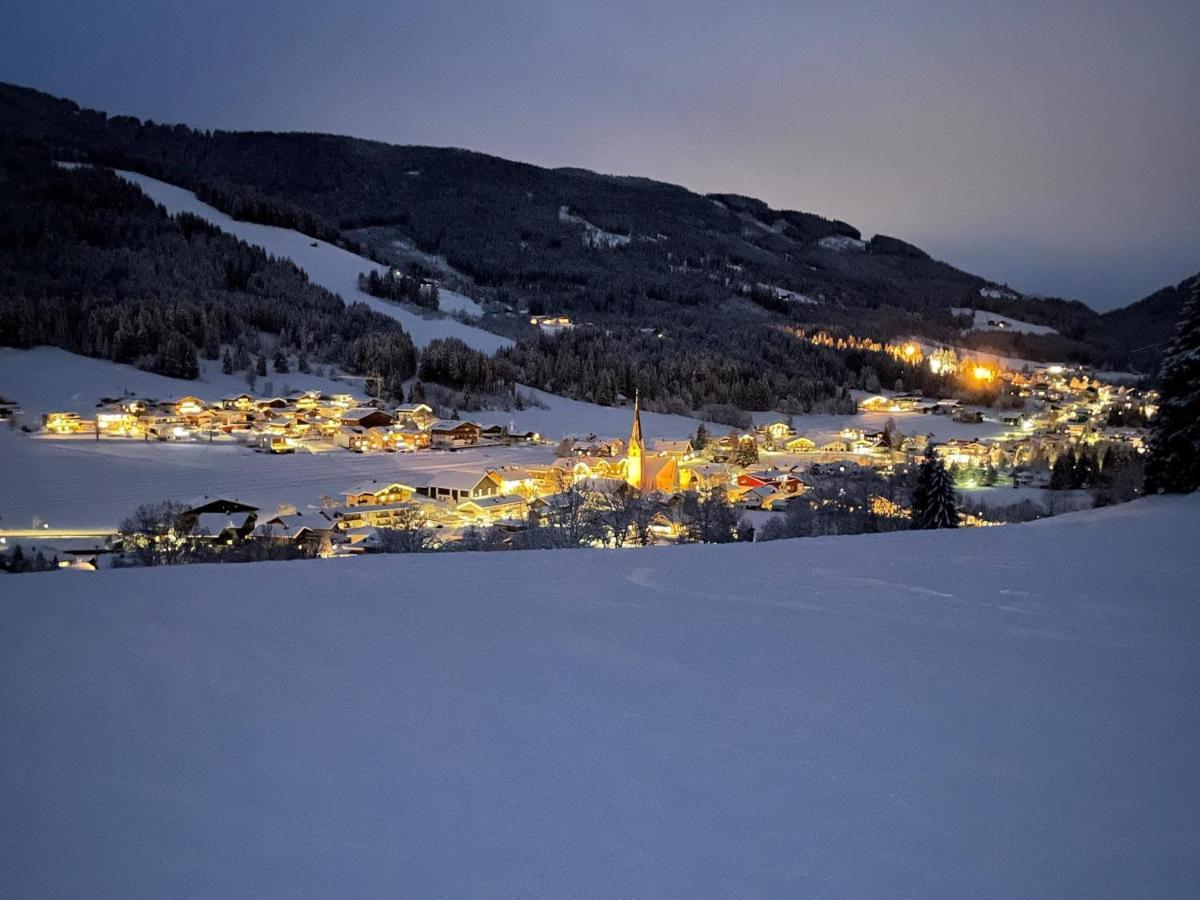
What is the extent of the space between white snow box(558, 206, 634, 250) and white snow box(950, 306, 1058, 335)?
69.1 m

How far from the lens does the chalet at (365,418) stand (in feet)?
132

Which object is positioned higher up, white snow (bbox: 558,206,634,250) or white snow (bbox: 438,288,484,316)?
white snow (bbox: 558,206,634,250)

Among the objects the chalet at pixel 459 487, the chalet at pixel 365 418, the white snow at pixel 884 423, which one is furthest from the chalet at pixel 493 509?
the white snow at pixel 884 423

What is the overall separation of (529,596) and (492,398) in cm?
4990

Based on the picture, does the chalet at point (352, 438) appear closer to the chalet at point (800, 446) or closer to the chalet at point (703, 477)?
the chalet at point (703, 477)

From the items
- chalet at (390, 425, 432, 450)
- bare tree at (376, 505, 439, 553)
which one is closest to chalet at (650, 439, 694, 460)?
chalet at (390, 425, 432, 450)

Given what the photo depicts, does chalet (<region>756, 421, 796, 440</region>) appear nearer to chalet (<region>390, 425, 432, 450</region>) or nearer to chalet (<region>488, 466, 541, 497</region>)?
chalet (<region>390, 425, 432, 450</region>)

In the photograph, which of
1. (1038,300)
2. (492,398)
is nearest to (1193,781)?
(492,398)

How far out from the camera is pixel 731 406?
57844 mm

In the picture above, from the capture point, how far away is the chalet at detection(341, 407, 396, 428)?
40.2 metres

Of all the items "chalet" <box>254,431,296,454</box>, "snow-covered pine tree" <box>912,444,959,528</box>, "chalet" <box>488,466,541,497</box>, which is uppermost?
"chalet" <box>254,431,296,454</box>

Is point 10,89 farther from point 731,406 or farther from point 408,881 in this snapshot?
point 408,881

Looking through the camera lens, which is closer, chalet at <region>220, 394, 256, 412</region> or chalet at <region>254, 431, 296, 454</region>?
chalet at <region>254, 431, 296, 454</region>

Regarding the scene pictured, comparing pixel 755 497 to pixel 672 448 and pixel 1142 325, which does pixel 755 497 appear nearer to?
pixel 672 448
